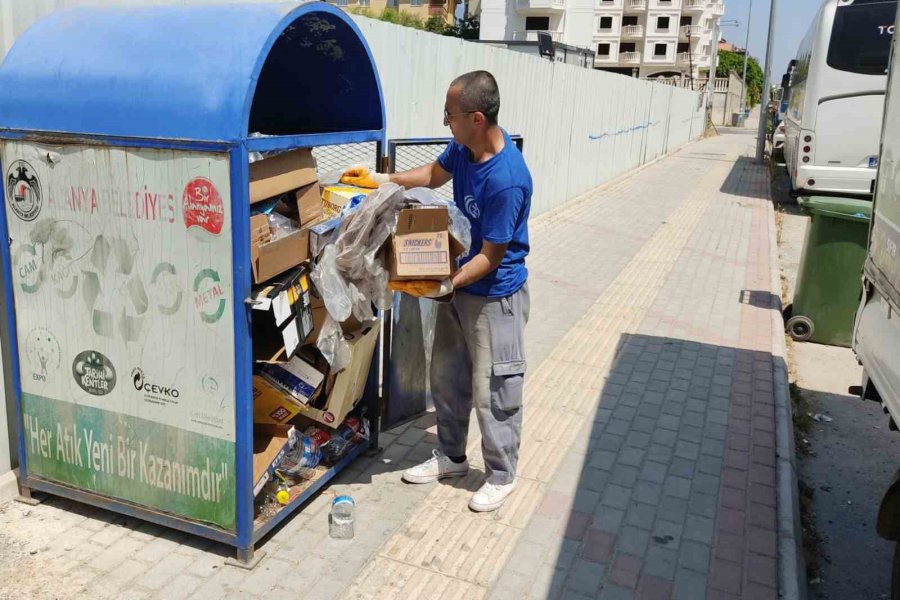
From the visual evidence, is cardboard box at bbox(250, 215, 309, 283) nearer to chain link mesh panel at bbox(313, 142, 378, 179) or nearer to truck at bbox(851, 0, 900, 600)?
chain link mesh panel at bbox(313, 142, 378, 179)

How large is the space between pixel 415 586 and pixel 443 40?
6.04 m

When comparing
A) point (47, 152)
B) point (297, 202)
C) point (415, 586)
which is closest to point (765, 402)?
point (415, 586)

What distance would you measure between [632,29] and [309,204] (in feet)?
248

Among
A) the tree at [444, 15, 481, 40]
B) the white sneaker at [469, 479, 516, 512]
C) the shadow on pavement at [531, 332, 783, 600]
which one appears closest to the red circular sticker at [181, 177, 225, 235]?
the white sneaker at [469, 479, 516, 512]

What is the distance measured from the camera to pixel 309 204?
351 centimetres

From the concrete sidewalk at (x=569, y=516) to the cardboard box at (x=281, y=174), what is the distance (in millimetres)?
1529

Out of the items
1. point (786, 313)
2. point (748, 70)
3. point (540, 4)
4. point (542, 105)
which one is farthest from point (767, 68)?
point (748, 70)

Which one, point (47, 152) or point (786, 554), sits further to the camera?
point (786, 554)

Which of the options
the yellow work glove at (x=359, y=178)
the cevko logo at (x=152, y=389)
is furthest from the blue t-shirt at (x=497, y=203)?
the cevko logo at (x=152, y=389)

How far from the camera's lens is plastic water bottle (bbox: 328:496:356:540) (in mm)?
3496

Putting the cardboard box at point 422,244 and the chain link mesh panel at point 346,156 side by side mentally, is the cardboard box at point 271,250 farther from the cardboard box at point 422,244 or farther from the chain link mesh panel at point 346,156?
the chain link mesh panel at point 346,156

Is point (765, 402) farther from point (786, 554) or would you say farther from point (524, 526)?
point (524, 526)

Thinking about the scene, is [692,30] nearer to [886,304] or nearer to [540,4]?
[540,4]

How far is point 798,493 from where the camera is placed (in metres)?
4.36
